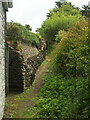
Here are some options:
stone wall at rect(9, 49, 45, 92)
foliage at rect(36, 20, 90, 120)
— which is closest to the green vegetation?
foliage at rect(36, 20, 90, 120)

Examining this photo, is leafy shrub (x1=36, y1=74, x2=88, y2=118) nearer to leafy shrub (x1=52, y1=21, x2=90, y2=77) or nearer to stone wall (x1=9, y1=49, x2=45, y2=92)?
leafy shrub (x1=52, y1=21, x2=90, y2=77)

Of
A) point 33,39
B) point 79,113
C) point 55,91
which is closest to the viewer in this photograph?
point 79,113

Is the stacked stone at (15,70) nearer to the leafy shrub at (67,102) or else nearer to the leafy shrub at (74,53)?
the leafy shrub at (67,102)

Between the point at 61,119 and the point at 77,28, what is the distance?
16.5 feet

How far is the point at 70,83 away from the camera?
6.43 meters

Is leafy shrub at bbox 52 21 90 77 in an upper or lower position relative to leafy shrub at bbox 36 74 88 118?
upper

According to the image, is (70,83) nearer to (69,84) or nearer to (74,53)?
(69,84)

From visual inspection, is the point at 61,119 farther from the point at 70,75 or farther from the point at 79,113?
the point at 70,75

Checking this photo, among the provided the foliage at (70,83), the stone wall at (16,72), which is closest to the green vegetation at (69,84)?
the foliage at (70,83)

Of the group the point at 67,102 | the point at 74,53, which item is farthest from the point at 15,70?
the point at 67,102

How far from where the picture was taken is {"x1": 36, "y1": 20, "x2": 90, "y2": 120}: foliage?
14.2 feet

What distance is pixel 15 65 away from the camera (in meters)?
8.34

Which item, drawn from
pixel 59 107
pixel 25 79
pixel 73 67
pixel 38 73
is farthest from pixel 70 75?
pixel 38 73

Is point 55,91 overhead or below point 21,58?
below
